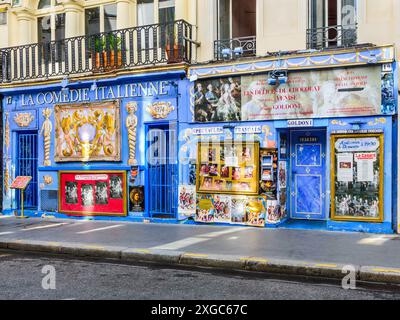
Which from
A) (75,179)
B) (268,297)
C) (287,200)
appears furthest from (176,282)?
(75,179)

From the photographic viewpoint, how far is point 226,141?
38.0 ft

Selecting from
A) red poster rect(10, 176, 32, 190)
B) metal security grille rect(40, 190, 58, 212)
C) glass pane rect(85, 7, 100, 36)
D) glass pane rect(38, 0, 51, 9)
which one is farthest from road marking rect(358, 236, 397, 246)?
glass pane rect(38, 0, 51, 9)

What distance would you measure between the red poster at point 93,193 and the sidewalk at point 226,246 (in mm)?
972

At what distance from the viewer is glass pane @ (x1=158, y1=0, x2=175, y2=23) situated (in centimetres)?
1277

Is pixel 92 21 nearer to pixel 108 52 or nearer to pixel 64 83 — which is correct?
pixel 108 52

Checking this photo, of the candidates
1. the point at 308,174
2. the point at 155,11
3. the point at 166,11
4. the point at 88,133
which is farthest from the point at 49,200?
the point at 308,174

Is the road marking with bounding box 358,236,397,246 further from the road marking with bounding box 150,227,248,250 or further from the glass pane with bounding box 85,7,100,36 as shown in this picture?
the glass pane with bounding box 85,7,100,36

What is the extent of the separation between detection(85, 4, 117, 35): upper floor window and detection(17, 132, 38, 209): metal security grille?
11.4 feet

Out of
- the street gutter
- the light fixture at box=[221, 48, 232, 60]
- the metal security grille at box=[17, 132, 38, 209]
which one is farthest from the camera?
the metal security grille at box=[17, 132, 38, 209]

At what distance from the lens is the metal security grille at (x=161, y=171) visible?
12.3 metres

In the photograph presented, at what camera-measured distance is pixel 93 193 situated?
1322 centimetres

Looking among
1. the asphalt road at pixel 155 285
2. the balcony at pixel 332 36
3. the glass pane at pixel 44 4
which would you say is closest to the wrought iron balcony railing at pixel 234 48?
the balcony at pixel 332 36

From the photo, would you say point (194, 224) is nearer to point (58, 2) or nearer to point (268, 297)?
point (268, 297)

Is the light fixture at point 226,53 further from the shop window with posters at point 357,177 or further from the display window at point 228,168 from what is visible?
the shop window with posters at point 357,177
